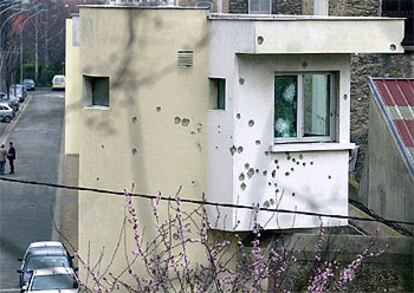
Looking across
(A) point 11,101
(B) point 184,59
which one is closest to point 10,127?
(A) point 11,101

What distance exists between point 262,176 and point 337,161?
0.90 m

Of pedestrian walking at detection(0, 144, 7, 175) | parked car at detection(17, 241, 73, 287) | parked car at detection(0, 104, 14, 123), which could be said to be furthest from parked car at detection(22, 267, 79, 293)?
parked car at detection(0, 104, 14, 123)

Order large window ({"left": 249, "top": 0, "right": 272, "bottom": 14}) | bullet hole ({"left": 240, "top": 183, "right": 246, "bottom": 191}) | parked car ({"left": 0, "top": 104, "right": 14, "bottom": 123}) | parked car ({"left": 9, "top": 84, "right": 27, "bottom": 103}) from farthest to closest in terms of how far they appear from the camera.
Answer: parked car ({"left": 9, "top": 84, "right": 27, "bottom": 103}), parked car ({"left": 0, "top": 104, "right": 14, "bottom": 123}), large window ({"left": 249, "top": 0, "right": 272, "bottom": 14}), bullet hole ({"left": 240, "top": 183, "right": 246, "bottom": 191})

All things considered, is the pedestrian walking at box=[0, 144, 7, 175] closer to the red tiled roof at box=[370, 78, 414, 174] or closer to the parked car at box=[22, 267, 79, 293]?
the parked car at box=[22, 267, 79, 293]

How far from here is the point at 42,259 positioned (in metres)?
23.1

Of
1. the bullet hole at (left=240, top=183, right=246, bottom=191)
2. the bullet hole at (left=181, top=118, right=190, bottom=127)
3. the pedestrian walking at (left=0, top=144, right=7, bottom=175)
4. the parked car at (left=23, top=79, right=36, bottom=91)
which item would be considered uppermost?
the parked car at (left=23, top=79, right=36, bottom=91)

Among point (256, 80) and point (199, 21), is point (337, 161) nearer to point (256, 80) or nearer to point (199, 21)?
point (256, 80)

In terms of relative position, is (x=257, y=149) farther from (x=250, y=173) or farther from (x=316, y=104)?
(x=316, y=104)

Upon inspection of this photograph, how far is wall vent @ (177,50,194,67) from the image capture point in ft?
39.9

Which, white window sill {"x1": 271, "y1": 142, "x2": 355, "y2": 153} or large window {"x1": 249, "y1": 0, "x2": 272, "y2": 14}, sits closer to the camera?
white window sill {"x1": 271, "y1": 142, "x2": 355, "y2": 153}

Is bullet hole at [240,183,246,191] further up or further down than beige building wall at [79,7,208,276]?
further down

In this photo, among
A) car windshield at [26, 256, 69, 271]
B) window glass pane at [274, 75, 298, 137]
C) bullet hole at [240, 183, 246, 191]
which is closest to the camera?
bullet hole at [240, 183, 246, 191]

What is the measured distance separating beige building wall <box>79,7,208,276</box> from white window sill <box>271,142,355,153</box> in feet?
2.44

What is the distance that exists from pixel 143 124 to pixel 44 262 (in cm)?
1095
